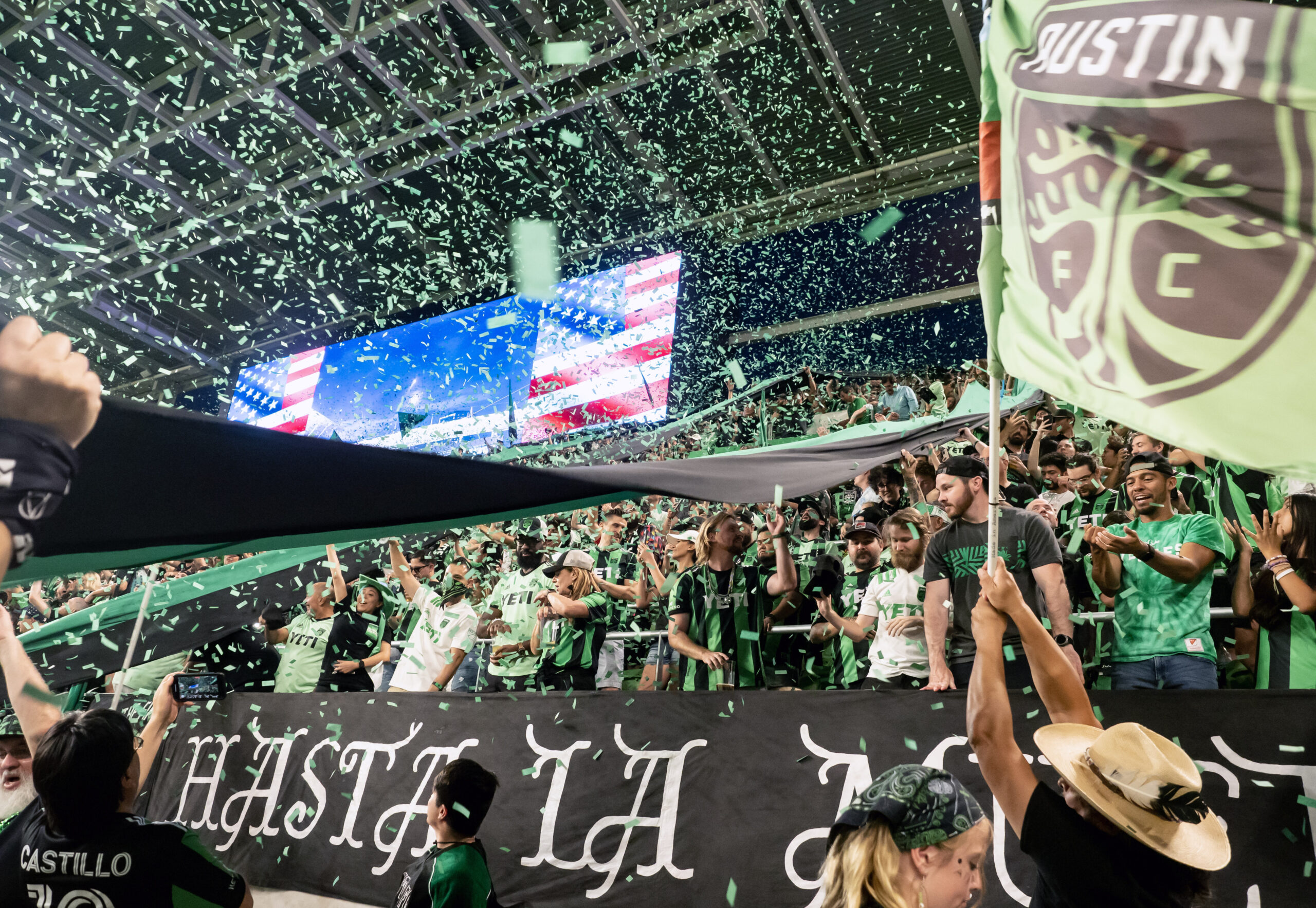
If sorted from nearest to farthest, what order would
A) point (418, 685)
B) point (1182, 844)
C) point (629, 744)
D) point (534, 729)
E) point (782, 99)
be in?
point (1182, 844), point (629, 744), point (534, 729), point (418, 685), point (782, 99)

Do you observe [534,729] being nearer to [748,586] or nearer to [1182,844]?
[748,586]

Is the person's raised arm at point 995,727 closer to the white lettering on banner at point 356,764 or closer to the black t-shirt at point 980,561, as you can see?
the black t-shirt at point 980,561

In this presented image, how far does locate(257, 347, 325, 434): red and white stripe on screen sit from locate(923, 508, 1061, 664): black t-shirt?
1205 centimetres

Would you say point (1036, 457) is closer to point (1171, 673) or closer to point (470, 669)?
point (1171, 673)

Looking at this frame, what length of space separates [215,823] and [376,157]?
8568mm

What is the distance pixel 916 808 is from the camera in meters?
1.60

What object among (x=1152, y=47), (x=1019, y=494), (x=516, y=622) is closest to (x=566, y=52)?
(x=516, y=622)

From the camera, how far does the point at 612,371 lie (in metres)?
10.5

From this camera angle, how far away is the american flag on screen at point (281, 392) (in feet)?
45.3

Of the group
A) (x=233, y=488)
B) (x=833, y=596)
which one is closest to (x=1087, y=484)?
(x=833, y=596)

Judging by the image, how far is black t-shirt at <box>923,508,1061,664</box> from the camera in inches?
126

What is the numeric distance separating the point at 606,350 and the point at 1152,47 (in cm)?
926

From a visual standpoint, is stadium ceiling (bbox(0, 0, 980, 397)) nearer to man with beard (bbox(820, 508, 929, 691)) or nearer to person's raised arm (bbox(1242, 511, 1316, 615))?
man with beard (bbox(820, 508, 929, 691))

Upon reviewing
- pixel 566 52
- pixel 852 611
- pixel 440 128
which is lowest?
pixel 852 611
